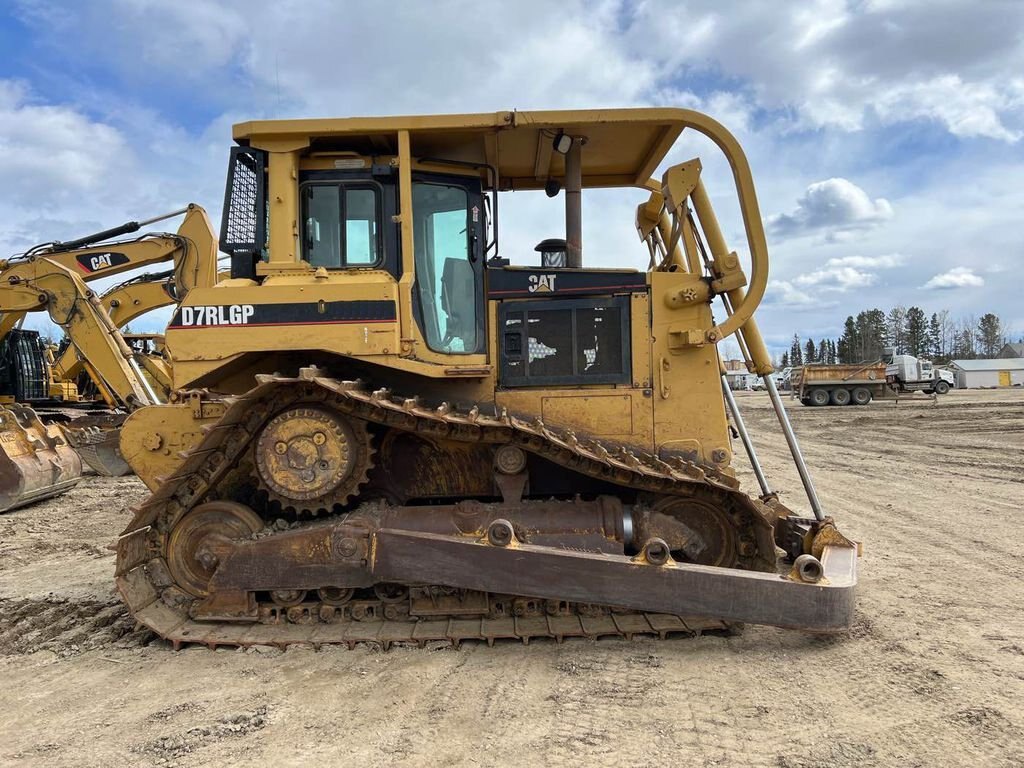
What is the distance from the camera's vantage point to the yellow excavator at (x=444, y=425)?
13.1ft

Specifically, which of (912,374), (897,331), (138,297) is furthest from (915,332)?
(138,297)

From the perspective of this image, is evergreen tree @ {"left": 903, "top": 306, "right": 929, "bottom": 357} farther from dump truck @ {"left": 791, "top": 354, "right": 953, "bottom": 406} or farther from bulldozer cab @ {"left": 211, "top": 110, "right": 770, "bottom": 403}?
bulldozer cab @ {"left": 211, "top": 110, "right": 770, "bottom": 403}

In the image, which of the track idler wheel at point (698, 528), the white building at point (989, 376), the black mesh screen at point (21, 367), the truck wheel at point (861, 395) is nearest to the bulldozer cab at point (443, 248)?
the track idler wheel at point (698, 528)

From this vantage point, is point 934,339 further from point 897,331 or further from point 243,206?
point 243,206

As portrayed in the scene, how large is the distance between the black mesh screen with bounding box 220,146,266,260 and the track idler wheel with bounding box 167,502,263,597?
6.02 ft

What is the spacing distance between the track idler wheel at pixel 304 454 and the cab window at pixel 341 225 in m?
1.16

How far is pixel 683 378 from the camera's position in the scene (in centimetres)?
456

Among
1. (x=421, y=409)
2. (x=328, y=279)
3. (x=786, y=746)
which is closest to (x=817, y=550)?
(x=786, y=746)

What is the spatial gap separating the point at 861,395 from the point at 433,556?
35.6 metres

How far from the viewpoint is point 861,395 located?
34.0 meters

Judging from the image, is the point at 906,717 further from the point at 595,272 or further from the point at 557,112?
the point at 557,112

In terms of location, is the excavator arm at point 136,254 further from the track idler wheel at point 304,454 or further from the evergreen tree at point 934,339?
the evergreen tree at point 934,339

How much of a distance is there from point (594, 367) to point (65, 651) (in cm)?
399

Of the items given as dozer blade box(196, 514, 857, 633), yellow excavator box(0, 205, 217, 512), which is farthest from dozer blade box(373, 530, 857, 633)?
yellow excavator box(0, 205, 217, 512)
